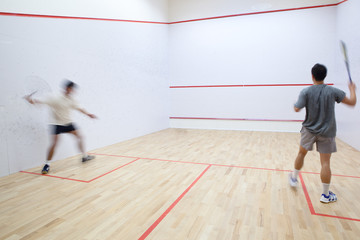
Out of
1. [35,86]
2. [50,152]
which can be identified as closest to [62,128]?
[50,152]

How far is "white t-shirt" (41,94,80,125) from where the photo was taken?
8.41 ft

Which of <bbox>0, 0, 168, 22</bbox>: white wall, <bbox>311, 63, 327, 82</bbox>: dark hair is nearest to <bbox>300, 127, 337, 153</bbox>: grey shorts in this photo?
<bbox>311, 63, 327, 82</bbox>: dark hair

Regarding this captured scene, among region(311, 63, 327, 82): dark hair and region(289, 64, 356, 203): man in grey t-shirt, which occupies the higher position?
region(311, 63, 327, 82): dark hair

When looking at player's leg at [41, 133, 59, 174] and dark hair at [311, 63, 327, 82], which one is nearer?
dark hair at [311, 63, 327, 82]

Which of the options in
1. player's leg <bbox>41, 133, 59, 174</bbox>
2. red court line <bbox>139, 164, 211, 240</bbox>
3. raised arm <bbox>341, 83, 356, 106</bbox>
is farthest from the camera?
player's leg <bbox>41, 133, 59, 174</bbox>

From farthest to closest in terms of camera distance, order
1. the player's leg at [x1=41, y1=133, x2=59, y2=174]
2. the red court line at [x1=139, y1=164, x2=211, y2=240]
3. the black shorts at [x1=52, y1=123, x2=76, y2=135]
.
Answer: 1. the black shorts at [x1=52, y1=123, x2=76, y2=135]
2. the player's leg at [x1=41, y1=133, x2=59, y2=174]
3. the red court line at [x1=139, y1=164, x2=211, y2=240]

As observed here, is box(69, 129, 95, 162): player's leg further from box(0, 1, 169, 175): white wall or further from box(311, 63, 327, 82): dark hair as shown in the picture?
box(311, 63, 327, 82): dark hair

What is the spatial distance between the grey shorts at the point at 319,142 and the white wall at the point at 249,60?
11.4ft

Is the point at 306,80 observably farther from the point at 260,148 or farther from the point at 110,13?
the point at 110,13

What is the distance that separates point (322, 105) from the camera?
1651 millimetres

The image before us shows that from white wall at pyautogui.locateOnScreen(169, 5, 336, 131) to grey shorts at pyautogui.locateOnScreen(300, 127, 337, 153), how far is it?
346 centimetres

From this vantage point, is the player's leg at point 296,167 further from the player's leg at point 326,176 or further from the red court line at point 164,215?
the red court line at point 164,215

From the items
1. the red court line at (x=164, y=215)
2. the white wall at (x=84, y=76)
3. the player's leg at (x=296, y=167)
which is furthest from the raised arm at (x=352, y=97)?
the white wall at (x=84, y=76)

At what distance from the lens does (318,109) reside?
1685 millimetres
